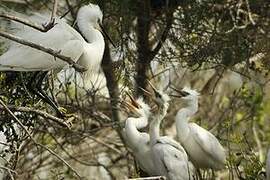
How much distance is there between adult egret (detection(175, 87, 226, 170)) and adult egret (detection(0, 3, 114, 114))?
3.79ft

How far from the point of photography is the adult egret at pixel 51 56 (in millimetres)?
4496

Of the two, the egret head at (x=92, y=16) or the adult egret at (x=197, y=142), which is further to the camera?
the adult egret at (x=197, y=142)

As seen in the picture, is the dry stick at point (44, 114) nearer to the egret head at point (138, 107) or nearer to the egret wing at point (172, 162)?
the egret wing at point (172, 162)

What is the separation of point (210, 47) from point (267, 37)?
395 millimetres

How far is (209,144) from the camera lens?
583cm

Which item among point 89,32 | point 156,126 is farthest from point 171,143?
point 89,32

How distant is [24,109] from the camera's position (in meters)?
3.61

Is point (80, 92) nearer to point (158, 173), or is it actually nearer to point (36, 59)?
point (158, 173)

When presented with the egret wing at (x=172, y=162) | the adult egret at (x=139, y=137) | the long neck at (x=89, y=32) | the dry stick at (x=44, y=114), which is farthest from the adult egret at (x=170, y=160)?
the dry stick at (x=44, y=114)

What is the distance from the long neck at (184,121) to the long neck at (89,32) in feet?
4.06

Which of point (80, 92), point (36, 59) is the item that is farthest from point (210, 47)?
point (80, 92)

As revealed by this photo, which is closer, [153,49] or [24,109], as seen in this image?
[24,109]

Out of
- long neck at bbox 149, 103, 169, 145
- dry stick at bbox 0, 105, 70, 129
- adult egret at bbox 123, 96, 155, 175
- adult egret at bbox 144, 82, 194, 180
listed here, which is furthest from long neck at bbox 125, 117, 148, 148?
dry stick at bbox 0, 105, 70, 129

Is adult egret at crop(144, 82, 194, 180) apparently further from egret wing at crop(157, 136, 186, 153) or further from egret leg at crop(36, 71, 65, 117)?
egret leg at crop(36, 71, 65, 117)
